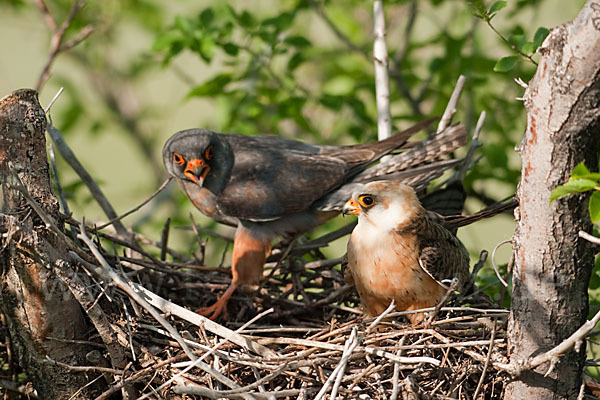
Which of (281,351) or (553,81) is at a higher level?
(553,81)

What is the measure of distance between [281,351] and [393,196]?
1.18 metres

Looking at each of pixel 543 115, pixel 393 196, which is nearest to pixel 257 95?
pixel 393 196

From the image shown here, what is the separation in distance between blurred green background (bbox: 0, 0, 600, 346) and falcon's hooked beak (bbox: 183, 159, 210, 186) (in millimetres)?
669

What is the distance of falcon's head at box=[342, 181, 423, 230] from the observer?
13.5 ft

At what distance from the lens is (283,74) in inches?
257

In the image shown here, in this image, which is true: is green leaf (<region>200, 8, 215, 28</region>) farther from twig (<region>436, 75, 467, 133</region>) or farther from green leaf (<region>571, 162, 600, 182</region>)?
green leaf (<region>571, 162, 600, 182</region>)

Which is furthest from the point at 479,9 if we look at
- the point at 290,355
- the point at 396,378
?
the point at 290,355

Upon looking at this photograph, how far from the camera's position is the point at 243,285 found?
4941 mm

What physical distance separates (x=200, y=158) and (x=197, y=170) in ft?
0.36

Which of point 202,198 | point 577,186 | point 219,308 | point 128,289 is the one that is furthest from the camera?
point 202,198

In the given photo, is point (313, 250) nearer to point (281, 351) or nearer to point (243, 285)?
point (243, 285)

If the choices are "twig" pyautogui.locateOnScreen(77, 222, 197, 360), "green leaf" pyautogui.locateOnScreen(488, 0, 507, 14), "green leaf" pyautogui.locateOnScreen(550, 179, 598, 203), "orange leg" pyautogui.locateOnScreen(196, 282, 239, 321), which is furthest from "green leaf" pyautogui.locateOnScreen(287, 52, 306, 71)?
"green leaf" pyautogui.locateOnScreen(550, 179, 598, 203)

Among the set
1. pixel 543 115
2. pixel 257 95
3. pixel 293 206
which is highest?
pixel 257 95

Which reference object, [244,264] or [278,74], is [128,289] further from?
[278,74]
